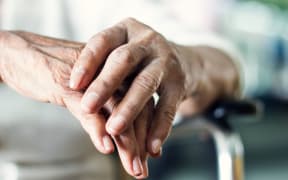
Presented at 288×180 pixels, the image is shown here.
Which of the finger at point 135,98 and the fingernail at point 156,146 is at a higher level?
the finger at point 135,98

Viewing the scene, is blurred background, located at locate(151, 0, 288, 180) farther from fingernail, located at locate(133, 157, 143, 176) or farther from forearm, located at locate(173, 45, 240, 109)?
fingernail, located at locate(133, 157, 143, 176)

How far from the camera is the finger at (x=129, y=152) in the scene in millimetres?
519

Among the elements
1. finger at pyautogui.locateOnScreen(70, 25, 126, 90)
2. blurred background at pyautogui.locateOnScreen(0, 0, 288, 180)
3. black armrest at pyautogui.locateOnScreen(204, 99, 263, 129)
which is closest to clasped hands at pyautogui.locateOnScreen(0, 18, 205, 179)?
finger at pyautogui.locateOnScreen(70, 25, 126, 90)

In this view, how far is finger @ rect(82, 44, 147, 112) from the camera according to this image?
51 centimetres

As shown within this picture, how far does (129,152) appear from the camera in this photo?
52 cm

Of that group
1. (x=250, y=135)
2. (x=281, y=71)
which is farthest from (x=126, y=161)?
(x=281, y=71)

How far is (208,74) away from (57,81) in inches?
11.8

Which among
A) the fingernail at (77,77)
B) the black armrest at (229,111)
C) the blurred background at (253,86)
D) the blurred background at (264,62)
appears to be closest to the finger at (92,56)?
the fingernail at (77,77)

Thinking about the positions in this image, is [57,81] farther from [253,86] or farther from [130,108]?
[253,86]

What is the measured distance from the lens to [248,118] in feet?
2.62

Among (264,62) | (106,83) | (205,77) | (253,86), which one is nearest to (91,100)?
(106,83)

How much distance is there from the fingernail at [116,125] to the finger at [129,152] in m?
0.01

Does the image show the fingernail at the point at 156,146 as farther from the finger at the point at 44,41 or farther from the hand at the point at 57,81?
the finger at the point at 44,41

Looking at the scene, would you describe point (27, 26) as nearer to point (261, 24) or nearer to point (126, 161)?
point (126, 161)
